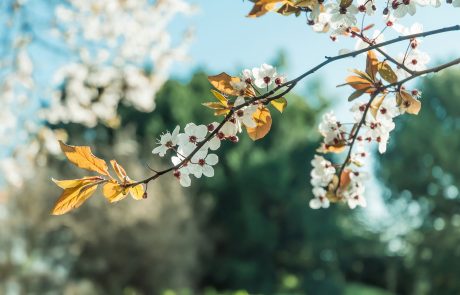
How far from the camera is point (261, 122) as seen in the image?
1.42 meters

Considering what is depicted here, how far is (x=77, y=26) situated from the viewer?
6.14m

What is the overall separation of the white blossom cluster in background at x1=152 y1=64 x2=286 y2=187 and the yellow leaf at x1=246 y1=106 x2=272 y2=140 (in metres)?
0.02

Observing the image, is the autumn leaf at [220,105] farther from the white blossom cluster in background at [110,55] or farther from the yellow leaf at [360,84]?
the white blossom cluster in background at [110,55]

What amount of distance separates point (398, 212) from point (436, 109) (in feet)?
11.4

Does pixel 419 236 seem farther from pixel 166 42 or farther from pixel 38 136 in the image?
pixel 38 136

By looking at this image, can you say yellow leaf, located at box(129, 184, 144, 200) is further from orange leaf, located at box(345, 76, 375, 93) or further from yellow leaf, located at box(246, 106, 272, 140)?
orange leaf, located at box(345, 76, 375, 93)

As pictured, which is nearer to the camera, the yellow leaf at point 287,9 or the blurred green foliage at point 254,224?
the yellow leaf at point 287,9

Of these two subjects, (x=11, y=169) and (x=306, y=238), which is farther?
(x=306, y=238)

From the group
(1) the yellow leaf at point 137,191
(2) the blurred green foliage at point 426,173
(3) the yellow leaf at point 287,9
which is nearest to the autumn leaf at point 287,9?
(3) the yellow leaf at point 287,9

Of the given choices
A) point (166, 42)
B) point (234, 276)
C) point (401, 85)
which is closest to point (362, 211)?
point (234, 276)

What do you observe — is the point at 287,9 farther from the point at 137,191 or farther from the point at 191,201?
the point at 191,201

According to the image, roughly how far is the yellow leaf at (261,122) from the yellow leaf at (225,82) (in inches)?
3.1

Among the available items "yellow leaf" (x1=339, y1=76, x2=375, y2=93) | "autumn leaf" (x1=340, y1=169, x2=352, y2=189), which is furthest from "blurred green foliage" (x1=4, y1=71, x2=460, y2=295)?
"yellow leaf" (x1=339, y1=76, x2=375, y2=93)

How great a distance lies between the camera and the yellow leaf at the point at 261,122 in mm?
1407
